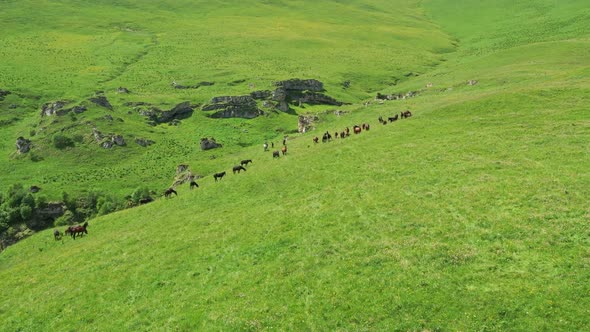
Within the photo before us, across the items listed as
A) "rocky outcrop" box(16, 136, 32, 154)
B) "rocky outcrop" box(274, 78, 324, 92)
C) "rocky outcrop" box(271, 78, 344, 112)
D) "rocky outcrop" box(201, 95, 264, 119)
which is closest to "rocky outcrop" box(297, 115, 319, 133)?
"rocky outcrop" box(201, 95, 264, 119)

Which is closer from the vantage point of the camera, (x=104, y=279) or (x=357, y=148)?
(x=104, y=279)

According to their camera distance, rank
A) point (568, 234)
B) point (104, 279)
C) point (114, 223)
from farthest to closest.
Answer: point (114, 223)
point (104, 279)
point (568, 234)

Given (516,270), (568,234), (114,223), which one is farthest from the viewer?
(114,223)

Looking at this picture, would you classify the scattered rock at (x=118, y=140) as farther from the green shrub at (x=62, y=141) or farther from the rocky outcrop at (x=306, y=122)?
the rocky outcrop at (x=306, y=122)

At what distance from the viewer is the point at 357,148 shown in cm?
4547

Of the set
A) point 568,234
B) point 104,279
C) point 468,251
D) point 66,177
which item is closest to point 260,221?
point 104,279

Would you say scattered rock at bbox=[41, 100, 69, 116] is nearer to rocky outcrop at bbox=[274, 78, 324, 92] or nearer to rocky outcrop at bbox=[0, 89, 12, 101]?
rocky outcrop at bbox=[0, 89, 12, 101]

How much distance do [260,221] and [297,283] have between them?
9877 millimetres

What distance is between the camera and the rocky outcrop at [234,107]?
334ft

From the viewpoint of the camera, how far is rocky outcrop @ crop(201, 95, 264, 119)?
102 metres

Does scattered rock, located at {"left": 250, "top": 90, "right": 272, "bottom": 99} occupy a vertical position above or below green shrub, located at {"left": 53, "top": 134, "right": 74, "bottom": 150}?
above

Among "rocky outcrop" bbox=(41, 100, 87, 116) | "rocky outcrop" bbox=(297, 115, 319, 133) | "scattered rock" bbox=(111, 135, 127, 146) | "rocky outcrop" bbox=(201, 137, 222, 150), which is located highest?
"rocky outcrop" bbox=(41, 100, 87, 116)

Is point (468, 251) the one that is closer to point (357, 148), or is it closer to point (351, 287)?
point (351, 287)

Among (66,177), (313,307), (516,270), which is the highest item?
(516,270)
